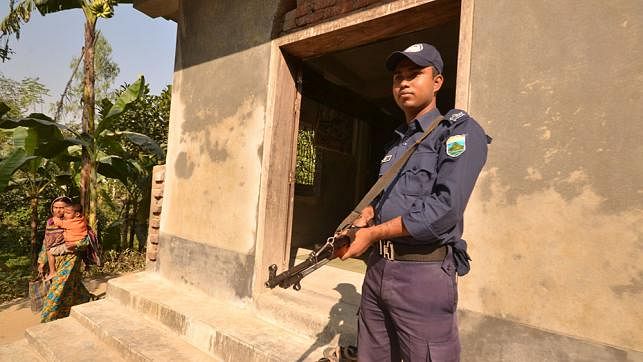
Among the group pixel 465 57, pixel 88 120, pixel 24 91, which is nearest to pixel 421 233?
pixel 465 57

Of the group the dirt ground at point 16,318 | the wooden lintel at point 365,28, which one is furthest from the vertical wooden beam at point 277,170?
the dirt ground at point 16,318

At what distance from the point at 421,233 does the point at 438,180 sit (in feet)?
0.70

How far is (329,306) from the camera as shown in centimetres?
276

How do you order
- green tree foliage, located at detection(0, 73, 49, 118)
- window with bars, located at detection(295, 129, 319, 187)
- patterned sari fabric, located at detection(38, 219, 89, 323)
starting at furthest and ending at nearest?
green tree foliage, located at detection(0, 73, 49, 118) < window with bars, located at detection(295, 129, 319, 187) < patterned sari fabric, located at detection(38, 219, 89, 323)

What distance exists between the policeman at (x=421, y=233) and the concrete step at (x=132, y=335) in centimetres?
201

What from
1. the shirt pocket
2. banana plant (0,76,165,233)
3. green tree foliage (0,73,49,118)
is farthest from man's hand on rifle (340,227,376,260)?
green tree foliage (0,73,49,118)

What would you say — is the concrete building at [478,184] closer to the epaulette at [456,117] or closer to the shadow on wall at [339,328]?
the shadow on wall at [339,328]

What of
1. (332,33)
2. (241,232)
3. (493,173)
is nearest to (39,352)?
(241,232)

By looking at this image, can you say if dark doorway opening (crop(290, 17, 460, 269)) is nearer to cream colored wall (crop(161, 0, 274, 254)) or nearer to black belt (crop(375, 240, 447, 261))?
cream colored wall (crop(161, 0, 274, 254))

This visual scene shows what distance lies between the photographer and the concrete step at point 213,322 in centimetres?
255

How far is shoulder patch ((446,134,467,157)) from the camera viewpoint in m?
1.24

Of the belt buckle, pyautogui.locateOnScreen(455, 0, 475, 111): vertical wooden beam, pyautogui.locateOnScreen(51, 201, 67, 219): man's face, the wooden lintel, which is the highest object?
the wooden lintel

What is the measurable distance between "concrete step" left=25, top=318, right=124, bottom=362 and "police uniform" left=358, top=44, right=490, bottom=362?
2729mm

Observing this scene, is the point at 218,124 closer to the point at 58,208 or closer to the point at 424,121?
the point at 58,208
